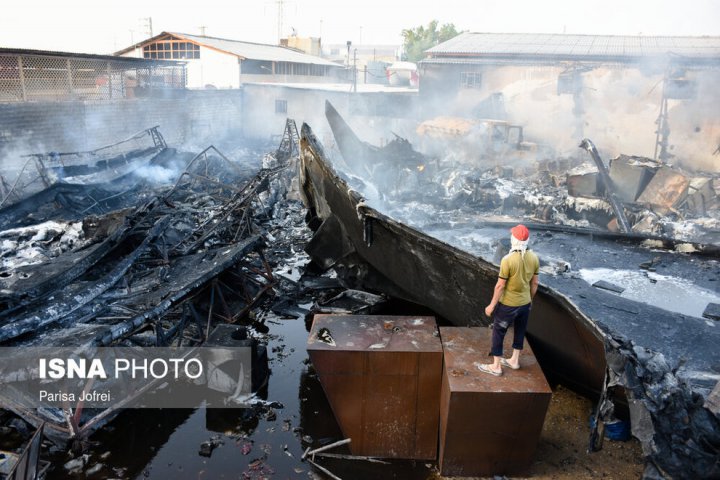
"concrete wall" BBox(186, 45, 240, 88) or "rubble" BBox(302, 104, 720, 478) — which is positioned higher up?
"concrete wall" BBox(186, 45, 240, 88)

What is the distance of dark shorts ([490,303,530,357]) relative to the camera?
400 centimetres

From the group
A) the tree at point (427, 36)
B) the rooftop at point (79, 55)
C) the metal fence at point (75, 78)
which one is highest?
the tree at point (427, 36)

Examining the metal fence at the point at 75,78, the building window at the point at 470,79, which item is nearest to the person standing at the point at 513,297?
the metal fence at the point at 75,78

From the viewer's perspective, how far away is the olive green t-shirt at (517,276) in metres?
3.92

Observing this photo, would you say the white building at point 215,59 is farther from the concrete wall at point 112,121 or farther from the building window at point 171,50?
the concrete wall at point 112,121

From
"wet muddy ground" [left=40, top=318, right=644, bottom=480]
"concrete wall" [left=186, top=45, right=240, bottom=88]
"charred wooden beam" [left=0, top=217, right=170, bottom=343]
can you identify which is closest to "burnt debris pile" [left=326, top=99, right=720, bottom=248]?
"charred wooden beam" [left=0, top=217, right=170, bottom=343]

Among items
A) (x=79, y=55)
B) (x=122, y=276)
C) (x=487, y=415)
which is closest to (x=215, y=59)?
(x=79, y=55)

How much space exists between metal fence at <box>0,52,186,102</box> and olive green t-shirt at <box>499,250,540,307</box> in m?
16.7

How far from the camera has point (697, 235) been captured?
10.4m

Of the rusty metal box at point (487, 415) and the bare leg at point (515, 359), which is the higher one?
the bare leg at point (515, 359)

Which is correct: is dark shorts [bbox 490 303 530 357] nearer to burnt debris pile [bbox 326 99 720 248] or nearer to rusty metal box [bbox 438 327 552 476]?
rusty metal box [bbox 438 327 552 476]

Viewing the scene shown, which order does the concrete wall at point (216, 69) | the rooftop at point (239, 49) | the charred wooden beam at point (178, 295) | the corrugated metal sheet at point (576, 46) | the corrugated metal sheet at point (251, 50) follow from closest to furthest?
the charred wooden beam at point (178, 295) → the corrugated metal sheet at point (576, 46) → the concrete wall at point (216, 69) → the rooftop at point (239, 49) → the corrugated metal sheet at point (251, 50)

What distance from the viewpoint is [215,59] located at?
88.6 ft

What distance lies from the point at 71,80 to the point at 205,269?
47.1 ft
